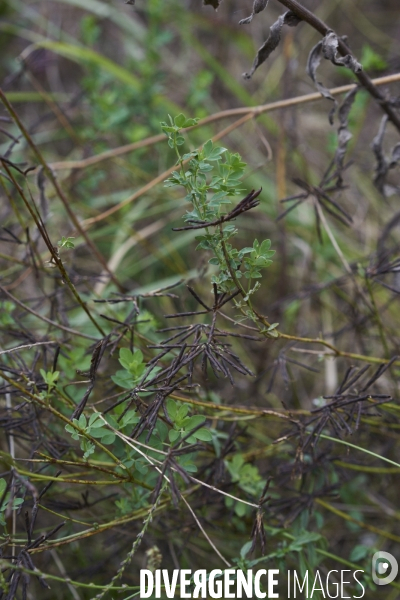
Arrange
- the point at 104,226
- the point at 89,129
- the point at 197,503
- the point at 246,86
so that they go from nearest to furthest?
the point at 197,503 → the point at 89,129 → the point at 104,226 → the point at 246,86

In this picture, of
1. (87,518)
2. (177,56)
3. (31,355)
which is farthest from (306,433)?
(177,56)

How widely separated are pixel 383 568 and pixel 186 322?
757mm

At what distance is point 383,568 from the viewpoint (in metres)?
1.16

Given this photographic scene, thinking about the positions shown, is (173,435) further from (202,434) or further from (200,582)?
(200,582)

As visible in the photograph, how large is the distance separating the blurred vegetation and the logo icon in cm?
3

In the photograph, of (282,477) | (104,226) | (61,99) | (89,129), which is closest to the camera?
(282,477)

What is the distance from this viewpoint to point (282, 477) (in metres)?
1.23

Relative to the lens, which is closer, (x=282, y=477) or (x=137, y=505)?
(x=137, y=505)

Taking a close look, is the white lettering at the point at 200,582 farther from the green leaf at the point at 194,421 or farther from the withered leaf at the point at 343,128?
the withered leaf at the point at 343,128

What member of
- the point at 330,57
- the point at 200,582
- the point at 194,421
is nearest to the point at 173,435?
the point at 194,421

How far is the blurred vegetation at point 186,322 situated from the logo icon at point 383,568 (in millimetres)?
32

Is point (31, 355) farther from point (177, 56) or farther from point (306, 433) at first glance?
point (177, 56)

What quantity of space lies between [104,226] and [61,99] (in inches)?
31.2

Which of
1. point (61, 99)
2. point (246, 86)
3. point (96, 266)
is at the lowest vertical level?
point (96, 266)
